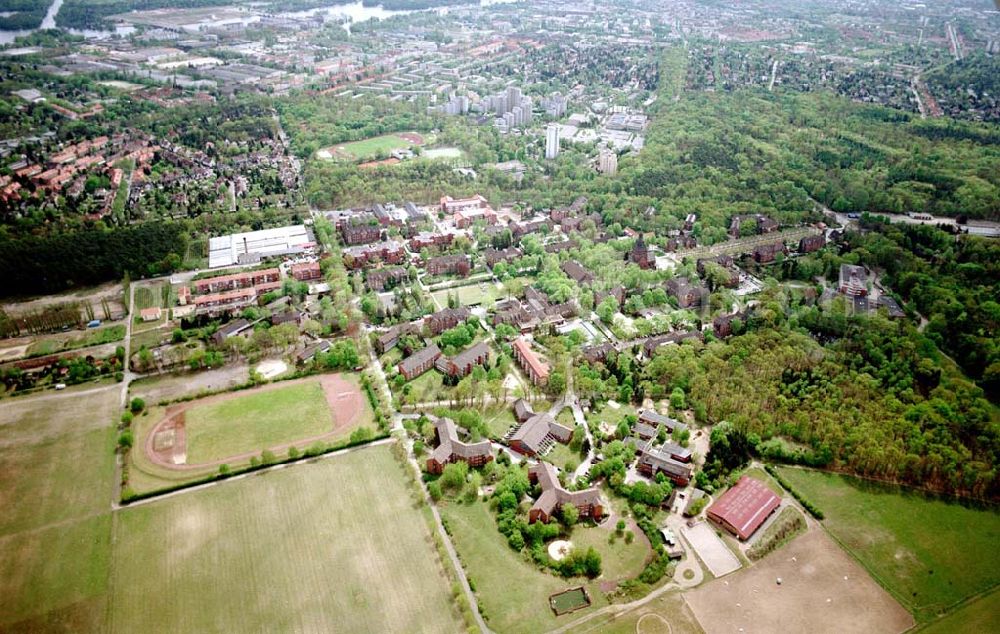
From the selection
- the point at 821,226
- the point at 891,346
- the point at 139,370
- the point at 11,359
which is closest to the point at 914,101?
the point at 821,226

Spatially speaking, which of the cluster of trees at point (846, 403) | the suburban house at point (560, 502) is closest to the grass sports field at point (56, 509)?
the suburban house at point (560, 502)

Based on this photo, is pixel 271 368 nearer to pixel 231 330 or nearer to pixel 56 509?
pixel 231 330

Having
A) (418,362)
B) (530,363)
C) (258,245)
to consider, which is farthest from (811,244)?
(258,245)

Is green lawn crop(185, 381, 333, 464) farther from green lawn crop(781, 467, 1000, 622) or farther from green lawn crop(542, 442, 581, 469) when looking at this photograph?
green lawn crop(781, 467, 1000, 622)

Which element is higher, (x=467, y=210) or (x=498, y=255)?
(x=467, y=210)

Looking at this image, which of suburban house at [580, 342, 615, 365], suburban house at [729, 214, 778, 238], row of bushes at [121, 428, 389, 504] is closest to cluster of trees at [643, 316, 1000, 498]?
suburban house at [580, 342, 615, 365]

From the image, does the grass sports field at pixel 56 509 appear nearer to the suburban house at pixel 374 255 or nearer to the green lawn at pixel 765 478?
the suburban house at pixel 374 255
